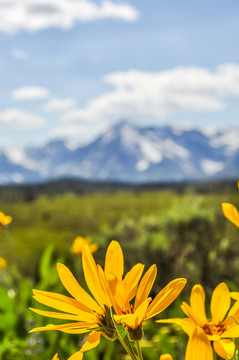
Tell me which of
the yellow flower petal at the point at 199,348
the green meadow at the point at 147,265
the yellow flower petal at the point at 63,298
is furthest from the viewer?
the green meadow at the point at 147,265

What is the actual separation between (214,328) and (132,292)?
5.2 inches

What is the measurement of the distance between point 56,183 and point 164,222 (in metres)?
96.0

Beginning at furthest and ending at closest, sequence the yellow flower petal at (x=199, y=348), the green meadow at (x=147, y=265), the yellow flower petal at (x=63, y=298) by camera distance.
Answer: the green meadow at (x=147, y=265) → the yellow flower petal at (x=63, y=298) → the yellow flower petal at (x=199, y=348)

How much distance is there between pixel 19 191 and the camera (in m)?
93.5

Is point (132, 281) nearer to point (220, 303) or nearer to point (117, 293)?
point (117, 293)

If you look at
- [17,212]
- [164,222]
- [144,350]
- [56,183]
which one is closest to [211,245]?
[164,222]

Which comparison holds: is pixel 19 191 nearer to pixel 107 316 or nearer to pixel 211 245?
pixel 211 245

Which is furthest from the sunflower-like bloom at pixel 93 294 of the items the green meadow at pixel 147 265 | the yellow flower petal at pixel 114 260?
the green meadow at pixel 147 265

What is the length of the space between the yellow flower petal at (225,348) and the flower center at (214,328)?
30 millimetres

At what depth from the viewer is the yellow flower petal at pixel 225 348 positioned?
518mm

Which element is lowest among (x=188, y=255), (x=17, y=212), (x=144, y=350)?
(x=17, y=212)

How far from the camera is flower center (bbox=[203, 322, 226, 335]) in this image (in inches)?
23.7

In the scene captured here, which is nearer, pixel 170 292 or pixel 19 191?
pixel 170 292

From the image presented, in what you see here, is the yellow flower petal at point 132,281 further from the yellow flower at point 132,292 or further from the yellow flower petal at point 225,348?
the yellow flower petal at point 225,348
